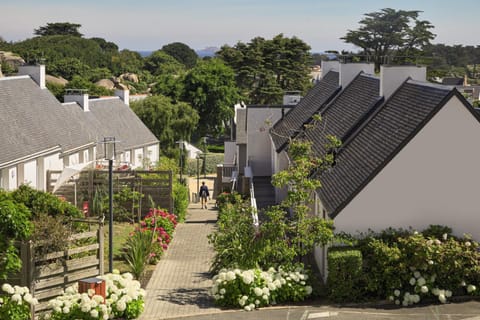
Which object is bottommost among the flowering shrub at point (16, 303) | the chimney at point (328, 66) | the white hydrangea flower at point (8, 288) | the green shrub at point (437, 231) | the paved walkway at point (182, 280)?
the paved walkway at point (182, 280)

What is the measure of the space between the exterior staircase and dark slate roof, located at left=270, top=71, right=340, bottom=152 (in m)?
2.52

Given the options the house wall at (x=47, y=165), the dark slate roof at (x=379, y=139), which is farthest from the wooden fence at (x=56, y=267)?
the house wall at (x=47, y=165)

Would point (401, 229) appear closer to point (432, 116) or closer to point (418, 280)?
point (418, 280)

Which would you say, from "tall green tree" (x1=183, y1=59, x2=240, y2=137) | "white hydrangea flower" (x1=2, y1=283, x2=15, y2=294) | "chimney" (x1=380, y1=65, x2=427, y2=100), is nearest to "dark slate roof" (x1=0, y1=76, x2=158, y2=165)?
"white hydrangea flower" (x1=2, y1=283, x2=15, y2=294)

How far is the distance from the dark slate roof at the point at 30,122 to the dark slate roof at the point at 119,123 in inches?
226

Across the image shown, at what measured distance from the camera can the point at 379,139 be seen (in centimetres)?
2077

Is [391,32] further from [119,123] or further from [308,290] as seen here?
[308,290]

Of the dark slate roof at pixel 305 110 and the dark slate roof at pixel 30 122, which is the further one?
the dark slate roof at pixel 305 110

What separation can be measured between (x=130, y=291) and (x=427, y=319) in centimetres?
683

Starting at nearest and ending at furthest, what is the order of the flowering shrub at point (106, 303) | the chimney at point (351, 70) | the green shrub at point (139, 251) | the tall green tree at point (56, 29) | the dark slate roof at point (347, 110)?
1. the flowering shrub at point (106, 303)
2. the green shrub at point (139, 251)
3. the dark slate roof at point (347, 110)
4. the chimney at point (351, 70)
5. the tall green tree at point (56, 29)

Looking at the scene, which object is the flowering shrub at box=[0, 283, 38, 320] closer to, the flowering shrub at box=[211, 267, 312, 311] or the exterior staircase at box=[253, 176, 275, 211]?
the flowering shrub at box=[211, 267, 312, 311]

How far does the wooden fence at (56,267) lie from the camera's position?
Answer: 16.3 meters

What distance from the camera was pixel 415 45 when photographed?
2768 inches

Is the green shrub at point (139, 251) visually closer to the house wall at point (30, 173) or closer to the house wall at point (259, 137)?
the house wall at point (30, 173)
